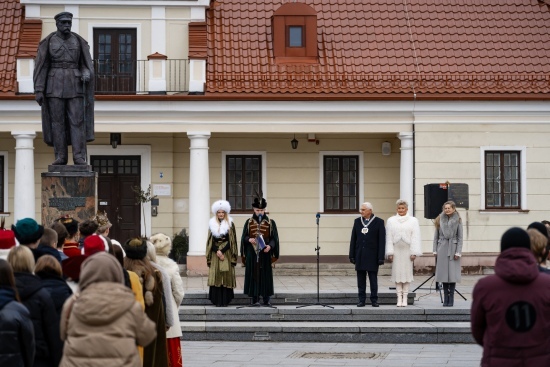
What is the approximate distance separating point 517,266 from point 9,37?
22599mm

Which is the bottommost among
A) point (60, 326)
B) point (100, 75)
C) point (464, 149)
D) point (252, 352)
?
point (252, 352)

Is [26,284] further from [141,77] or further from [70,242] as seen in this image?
[141,77]

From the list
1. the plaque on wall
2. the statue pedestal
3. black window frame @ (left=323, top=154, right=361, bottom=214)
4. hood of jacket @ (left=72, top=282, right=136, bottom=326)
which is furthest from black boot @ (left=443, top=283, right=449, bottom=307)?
hood of jacket @ (left=72, top=282, right=136, bottom=326)

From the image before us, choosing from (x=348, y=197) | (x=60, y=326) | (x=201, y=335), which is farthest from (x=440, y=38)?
(x=60, y=326)

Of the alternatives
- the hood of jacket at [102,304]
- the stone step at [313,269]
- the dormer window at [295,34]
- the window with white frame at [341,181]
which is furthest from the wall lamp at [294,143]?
the hood of jacket at [102,304]

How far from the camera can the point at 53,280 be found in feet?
29.9

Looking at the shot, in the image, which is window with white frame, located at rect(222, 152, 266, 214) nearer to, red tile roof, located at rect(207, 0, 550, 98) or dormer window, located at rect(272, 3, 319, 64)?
red tile roof, located at rect(207, 0, 550, 98)

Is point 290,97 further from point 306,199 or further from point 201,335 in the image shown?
point 201,335

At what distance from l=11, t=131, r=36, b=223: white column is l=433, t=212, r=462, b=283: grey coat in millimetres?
11328

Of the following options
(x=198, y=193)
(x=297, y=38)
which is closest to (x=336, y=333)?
(x=198, y=193)

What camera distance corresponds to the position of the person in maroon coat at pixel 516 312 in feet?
26.3

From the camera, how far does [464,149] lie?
27906mm

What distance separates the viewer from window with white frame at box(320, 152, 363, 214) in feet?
96.2

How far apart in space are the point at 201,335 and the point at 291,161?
39.8 feet
